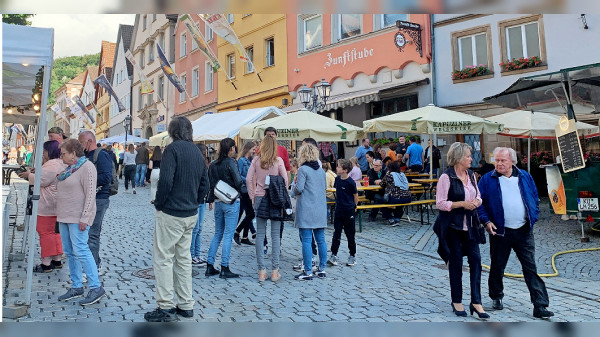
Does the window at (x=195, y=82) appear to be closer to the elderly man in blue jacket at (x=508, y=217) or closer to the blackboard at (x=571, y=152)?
the blackboard at (x=571, y=152)

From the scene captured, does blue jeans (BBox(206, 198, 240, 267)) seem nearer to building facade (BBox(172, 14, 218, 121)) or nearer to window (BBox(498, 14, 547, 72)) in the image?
window (BBox(498, 14, 547, 72))

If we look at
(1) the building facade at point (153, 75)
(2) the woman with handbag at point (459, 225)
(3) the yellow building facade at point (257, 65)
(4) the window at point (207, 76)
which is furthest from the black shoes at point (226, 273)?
(1) the building facade at point (153, 75)

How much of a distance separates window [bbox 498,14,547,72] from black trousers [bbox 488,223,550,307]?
11721mm

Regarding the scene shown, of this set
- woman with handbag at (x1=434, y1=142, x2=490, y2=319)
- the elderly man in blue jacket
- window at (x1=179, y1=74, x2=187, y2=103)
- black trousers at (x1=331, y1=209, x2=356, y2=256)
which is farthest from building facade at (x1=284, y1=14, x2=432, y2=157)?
window at (x1=179, y1=74, x2=187, y2=103)

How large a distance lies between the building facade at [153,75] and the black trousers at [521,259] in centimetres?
3073

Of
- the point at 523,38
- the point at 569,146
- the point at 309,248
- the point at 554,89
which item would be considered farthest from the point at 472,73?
the point at 309,248

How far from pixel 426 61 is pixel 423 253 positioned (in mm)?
10622

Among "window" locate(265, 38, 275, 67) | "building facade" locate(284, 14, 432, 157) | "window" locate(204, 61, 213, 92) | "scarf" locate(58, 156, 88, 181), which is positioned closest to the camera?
"scarf" locate(58, 156, 88, 181)

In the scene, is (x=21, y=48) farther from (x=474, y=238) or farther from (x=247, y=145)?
(x=474, y=238)

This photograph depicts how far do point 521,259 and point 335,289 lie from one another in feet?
6.87

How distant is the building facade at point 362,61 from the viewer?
17208 mm

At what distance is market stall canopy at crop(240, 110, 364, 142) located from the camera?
37.9 ft

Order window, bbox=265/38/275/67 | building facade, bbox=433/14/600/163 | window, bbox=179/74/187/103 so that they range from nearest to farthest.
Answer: building facade, bbox=433/14/600/163, window, bbox=265/38/275/67, window, bbox=179/74/187/103

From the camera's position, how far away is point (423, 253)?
313 inches
